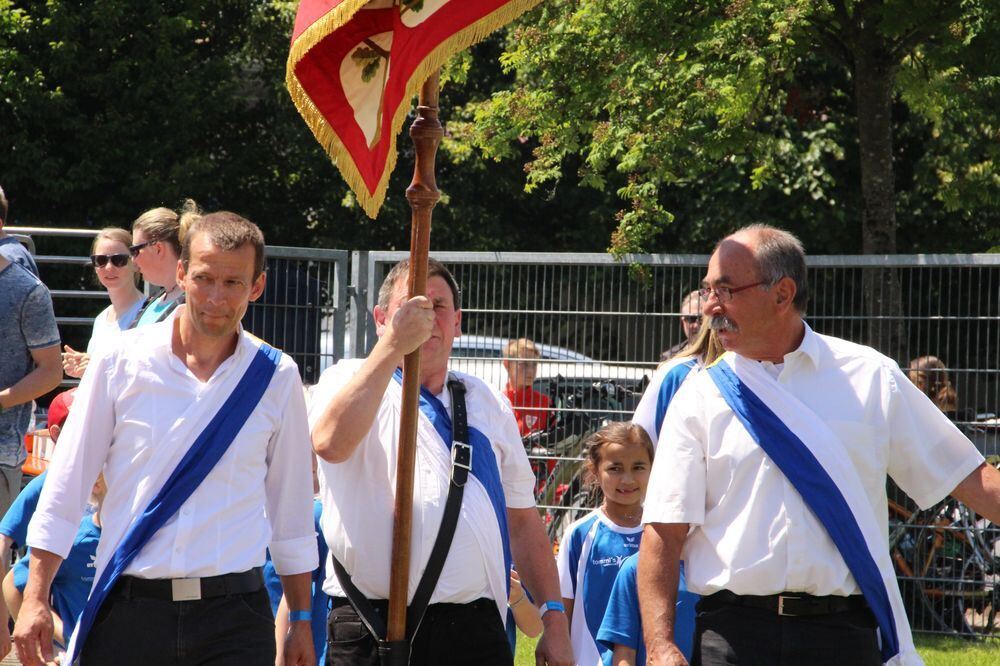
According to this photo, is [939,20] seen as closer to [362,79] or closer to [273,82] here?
[362,79]

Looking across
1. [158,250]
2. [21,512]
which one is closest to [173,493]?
[21,512]

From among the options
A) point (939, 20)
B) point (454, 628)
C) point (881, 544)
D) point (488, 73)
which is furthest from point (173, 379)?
point (488, 73)


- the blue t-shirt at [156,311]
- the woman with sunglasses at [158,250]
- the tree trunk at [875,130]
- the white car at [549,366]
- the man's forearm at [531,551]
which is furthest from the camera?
the tree trunk at [875,130]

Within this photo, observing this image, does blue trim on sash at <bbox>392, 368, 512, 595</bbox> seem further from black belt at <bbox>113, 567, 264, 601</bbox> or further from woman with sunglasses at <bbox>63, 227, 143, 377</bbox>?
woman with sunglasses at <bbox>63, 227, 143, 377</bbox>

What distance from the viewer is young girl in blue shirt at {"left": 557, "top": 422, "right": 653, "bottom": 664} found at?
5.78 metres

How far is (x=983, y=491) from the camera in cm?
433

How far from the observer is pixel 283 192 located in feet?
86.3

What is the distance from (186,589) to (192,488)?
0.99 ft

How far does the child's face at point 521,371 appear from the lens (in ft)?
30.3

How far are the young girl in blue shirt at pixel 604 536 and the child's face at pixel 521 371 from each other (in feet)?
10.3

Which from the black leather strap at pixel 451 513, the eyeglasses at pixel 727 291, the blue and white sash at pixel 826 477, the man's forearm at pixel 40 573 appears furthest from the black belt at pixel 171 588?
the eyeglasses at pixel 727 291

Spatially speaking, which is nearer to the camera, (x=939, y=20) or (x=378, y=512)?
(x=378, y=512)

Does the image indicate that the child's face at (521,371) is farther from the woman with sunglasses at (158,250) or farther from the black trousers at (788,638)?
the black trousers at (788,638)

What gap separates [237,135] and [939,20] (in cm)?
1875
